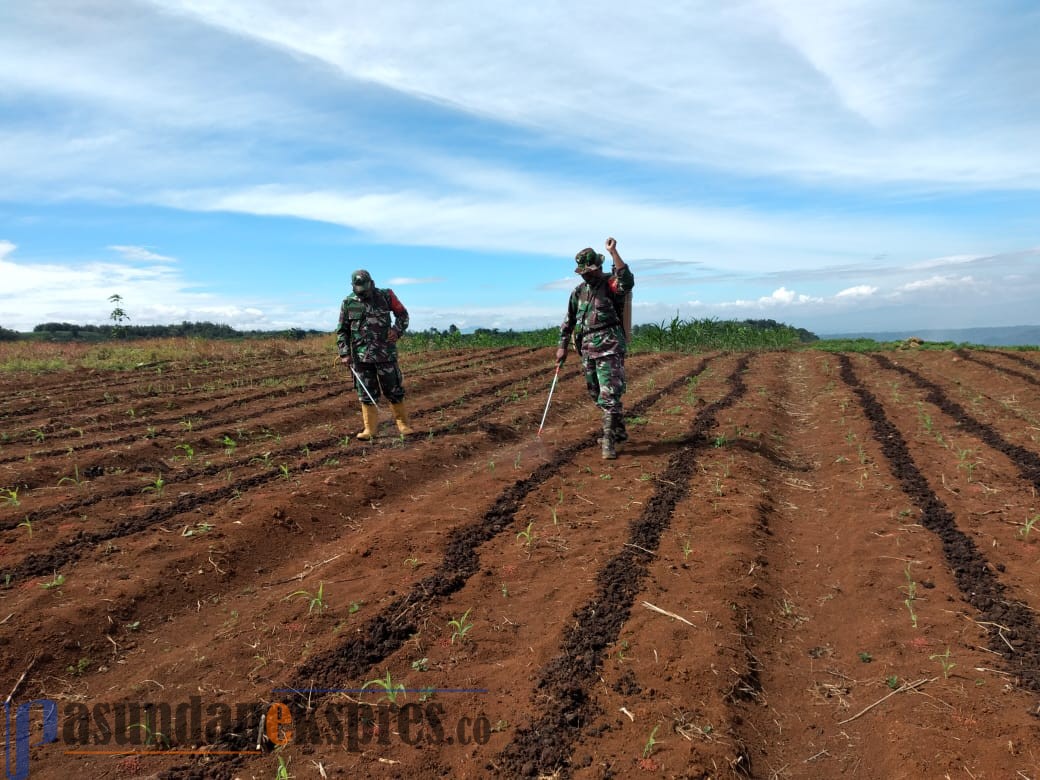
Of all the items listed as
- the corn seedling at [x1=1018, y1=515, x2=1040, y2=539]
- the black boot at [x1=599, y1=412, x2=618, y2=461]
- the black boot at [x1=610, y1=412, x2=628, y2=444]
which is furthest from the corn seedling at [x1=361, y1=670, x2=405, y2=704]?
the corn seedling at [x1=1018, y1=515, x2=1040, y2=539]

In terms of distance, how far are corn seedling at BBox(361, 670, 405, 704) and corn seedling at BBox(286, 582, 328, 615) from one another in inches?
34.7

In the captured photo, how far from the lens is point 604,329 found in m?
7.04

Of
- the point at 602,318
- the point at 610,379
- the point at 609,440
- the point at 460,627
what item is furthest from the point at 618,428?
the point at 460,627

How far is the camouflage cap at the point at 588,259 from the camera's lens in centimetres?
688

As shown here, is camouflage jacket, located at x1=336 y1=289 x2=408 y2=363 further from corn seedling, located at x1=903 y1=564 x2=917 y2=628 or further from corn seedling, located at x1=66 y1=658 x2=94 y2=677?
corn seedling, located at x1=903 y1=564 x2=917 y2=628

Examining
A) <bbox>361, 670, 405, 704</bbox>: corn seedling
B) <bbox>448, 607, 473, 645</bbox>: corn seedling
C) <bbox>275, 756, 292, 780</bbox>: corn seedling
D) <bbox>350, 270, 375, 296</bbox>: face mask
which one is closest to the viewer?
<bbox>275, 756, 292, 780</bbox>: corn seedling

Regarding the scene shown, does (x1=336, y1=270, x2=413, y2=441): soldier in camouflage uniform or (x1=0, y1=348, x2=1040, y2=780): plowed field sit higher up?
(x1=336, y1=270, x2=413, y2=441): soldier in camouflage uniform

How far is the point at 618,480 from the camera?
643cm

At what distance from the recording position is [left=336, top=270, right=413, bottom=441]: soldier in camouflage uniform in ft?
27.6

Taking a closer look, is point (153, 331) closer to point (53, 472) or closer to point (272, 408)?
point (272, 408)

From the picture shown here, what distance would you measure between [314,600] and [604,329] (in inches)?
170

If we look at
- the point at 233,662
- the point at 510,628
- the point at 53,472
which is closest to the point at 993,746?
the point at 510,628

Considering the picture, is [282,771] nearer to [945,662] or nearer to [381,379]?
[945,662]

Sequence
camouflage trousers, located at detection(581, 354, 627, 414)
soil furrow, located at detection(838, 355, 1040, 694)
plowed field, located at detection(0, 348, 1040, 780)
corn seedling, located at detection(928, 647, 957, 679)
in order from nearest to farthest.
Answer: plowed field, located at detection(0, 348, 1040, 780), corn seedling, located at detection(928, 647, 957, 679), soil furrow, located at detection(838, 355, 1040, 694), camouflage trousers, located at detection(581, 354, 627, 414)
